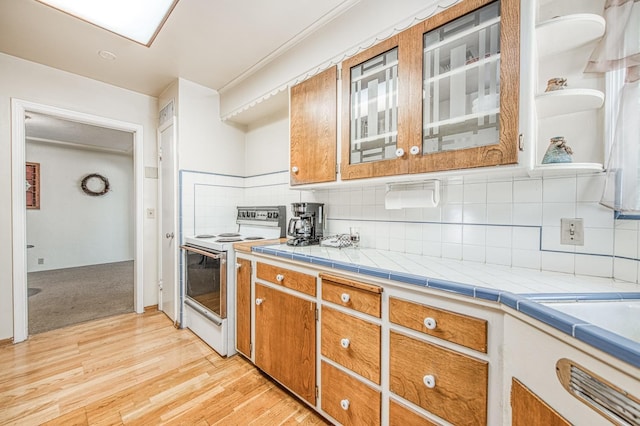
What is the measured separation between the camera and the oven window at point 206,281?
6.59 feet

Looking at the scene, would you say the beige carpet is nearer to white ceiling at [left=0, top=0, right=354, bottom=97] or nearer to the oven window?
the oven window

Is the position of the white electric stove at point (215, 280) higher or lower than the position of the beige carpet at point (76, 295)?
higher

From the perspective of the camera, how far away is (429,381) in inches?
38.4

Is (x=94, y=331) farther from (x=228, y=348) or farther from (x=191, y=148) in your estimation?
(x=191, y=148)

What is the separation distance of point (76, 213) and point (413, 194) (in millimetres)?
6451

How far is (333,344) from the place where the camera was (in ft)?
4.32

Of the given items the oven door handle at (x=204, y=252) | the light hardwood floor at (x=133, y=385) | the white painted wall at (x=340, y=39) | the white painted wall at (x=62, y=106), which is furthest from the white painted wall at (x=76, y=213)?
the white painted wall at (x=340, y=39)

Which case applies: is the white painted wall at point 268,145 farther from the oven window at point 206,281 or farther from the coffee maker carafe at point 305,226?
the oven window at point 206,281

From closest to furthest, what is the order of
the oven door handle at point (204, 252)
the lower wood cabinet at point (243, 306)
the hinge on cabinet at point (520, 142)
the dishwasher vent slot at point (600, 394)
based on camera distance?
the dishwasher vent slot at point (600, 394), the hinge on cabinet at point (520, 142), the lower wood cabinet at point (243, 306), the oven door handle at point (204, 252)

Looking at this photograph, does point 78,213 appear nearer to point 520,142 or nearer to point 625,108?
point 520,142

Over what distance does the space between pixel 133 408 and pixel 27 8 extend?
2.62m

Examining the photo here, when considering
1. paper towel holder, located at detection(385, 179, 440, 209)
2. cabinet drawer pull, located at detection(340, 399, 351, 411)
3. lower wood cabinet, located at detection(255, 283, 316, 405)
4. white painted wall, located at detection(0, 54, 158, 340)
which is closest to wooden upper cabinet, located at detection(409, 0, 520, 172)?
paper towel holder, located at detection(385, 179, 440, 209)

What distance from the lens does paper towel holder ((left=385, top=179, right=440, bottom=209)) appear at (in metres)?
1.42

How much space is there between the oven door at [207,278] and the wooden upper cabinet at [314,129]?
0.91 metres
